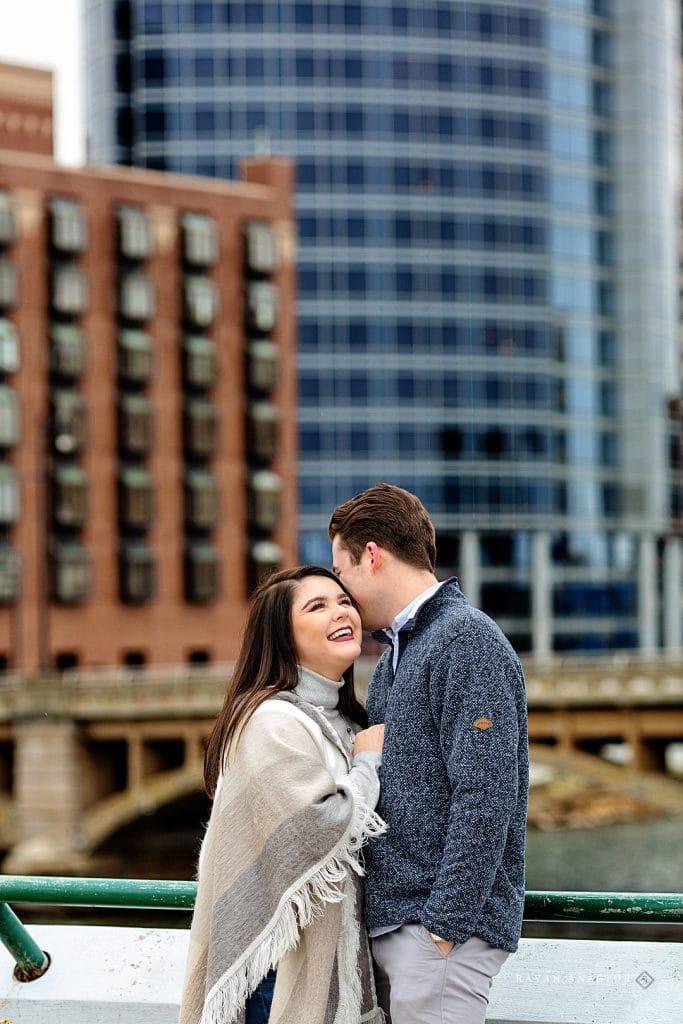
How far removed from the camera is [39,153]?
55875 mm

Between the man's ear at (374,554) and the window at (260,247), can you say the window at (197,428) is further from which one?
the man's ear at (374,554)

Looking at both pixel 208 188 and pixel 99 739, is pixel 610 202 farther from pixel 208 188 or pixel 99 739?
pixel 99 739

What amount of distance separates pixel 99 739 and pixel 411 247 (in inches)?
1469

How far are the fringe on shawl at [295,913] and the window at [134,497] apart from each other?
5133cm

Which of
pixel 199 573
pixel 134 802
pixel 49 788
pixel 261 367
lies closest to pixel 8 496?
pixel 199 573

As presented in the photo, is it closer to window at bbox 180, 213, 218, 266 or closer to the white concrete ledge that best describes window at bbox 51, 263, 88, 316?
window at bbox 180, 213, 218, 266

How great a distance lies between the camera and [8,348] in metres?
52.6

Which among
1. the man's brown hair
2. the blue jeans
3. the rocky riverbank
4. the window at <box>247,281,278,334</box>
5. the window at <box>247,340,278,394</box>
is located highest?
the window at <box>247,281,278,334</box>

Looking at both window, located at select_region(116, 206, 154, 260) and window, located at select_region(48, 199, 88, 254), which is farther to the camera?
window, located at select_region(116, 206, 154, 260)

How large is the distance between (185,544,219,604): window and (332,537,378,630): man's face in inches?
2064

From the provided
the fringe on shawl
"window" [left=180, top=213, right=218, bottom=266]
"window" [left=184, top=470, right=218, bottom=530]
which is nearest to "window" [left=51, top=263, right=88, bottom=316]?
"window" [left=180, top=213, right=218, bottom=266]

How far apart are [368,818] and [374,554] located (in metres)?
0.72

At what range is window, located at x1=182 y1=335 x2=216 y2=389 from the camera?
56375 mm

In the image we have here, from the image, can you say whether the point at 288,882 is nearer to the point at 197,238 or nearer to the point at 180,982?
the point at 180,982
